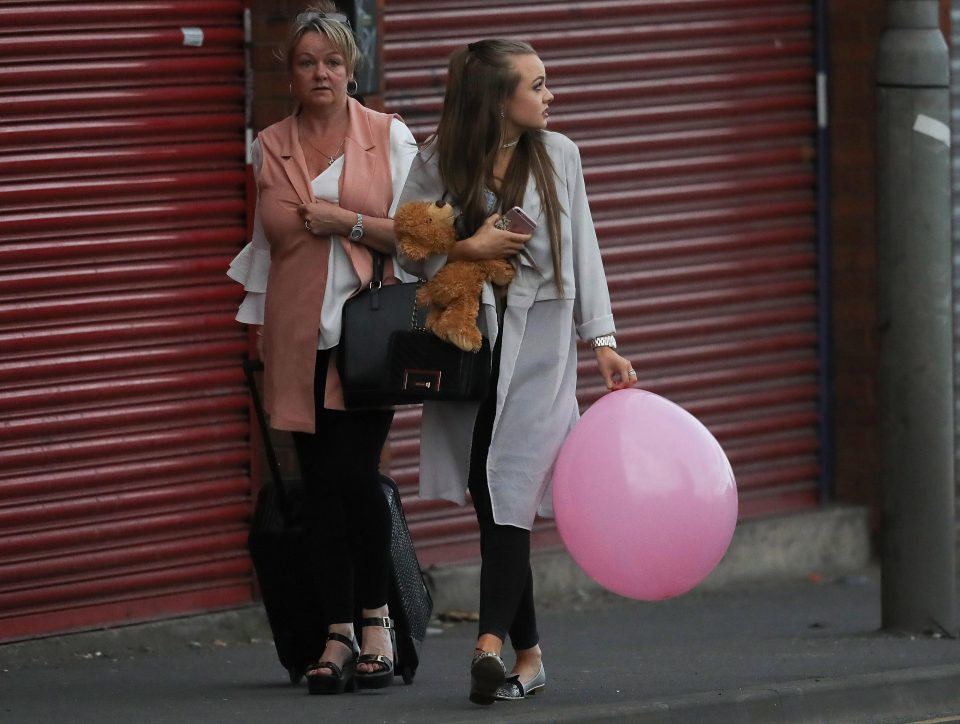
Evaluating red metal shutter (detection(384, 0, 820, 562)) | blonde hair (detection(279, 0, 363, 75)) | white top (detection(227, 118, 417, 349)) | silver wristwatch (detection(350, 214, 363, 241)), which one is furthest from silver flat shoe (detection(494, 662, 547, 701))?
red metal shutter (detection(384, 0, 820, 562))

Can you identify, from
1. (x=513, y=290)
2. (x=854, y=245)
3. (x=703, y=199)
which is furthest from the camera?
(x=854, y=245)

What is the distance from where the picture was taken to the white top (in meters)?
5.77

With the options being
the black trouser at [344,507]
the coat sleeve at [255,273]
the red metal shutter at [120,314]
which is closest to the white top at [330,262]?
the coat sleeve at [255,273]

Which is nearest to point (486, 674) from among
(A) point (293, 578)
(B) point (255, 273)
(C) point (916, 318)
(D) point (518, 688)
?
(D) point (518, 688)

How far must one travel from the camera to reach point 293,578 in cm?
612

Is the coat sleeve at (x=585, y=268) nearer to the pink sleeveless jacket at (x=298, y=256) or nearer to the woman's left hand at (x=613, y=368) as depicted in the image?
the woman's left hand at (x=613, y=368)

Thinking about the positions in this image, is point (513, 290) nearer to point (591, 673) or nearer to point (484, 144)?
point (484, 144)

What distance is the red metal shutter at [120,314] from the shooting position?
7027mm

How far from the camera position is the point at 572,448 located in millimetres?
5496

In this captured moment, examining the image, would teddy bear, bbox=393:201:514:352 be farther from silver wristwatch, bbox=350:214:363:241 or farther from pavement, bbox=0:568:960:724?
pavement, bbox=0:568:960:724

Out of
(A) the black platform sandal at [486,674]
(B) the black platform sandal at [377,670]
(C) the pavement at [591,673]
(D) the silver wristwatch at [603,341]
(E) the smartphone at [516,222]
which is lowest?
(C) the pavement at [591,673]

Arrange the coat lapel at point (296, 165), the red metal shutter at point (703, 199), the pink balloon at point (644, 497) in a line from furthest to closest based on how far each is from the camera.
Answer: the red metal shutter at point (703, 199) < the coat lapel at point (296, 165) < the pink balloon at point (644, 497)

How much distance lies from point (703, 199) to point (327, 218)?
12.2 feet

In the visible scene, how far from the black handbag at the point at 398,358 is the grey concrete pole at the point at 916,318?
241 centimetres
